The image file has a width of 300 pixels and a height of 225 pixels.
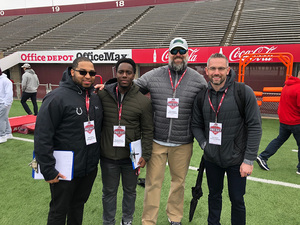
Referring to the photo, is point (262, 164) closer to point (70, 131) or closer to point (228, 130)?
point (228, 130)

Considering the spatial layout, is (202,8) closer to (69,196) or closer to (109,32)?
(109,32)

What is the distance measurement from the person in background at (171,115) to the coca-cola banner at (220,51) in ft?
30.4

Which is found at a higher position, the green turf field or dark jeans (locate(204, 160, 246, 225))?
dark jeans (locate(204, 160, 246, 225))

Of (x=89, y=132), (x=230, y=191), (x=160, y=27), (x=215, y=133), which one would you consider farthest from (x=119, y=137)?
(x=160, y=27)

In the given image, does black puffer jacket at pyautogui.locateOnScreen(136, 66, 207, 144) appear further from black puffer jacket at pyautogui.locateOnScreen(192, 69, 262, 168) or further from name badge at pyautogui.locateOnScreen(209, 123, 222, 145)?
name badge at pyautogui.locateOnScreen(209, 123, 222, 145)

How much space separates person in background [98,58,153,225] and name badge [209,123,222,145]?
58cm

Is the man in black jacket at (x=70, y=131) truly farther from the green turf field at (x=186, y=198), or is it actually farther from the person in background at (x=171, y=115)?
the green turf field at (x=186, y=198)

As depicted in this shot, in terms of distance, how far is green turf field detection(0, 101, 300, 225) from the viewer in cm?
267

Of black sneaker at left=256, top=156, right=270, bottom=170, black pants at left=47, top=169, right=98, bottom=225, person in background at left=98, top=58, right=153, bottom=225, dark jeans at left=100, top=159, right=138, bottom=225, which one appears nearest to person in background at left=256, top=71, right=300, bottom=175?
black sneaker at left=256, top=156, right=270, bottom=170

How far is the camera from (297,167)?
13.0 feet

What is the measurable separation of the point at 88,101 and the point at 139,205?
5.68 feet

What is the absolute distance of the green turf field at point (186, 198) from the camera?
2670 millimetres

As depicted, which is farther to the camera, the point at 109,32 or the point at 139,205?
the point at 109,32

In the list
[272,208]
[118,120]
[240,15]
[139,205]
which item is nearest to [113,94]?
[118,120]
